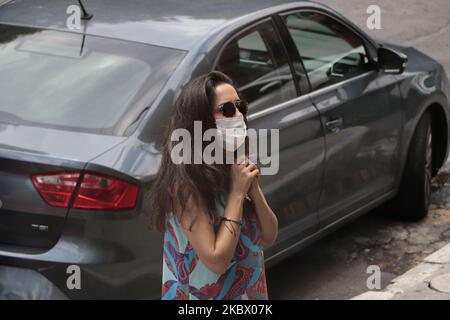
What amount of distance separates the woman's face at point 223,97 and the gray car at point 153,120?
140cm

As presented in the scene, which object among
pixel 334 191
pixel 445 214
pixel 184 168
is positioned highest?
pixel 184 168

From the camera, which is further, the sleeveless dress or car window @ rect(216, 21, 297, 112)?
car window @ rect(216, 21, 297, 112)

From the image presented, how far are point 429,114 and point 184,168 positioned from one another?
161 inches

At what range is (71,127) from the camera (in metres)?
4.71

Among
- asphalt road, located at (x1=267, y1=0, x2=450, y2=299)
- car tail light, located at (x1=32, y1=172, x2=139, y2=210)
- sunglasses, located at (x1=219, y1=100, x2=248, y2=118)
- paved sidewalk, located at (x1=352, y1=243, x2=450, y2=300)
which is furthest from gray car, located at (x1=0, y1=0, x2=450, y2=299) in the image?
sunglasses, located at (x1=219, y1=100, x2=248, y2=118)

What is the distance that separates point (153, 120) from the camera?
4715 mm

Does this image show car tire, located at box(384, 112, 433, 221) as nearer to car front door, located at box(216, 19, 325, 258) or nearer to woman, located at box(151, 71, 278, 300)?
car front door, located at box(216, 19, 325, 258)

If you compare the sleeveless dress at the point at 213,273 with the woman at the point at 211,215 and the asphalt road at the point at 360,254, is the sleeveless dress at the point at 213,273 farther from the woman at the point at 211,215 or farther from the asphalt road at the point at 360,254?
the asphalt road at the point at 360,254

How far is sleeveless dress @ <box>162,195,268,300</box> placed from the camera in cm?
310

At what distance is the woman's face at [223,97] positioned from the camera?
3088 mm

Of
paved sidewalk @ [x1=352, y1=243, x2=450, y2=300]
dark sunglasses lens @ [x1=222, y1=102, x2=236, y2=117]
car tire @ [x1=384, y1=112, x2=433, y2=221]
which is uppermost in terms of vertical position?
dark sunglasses lens @ [x1=222, y1=102, x2=236, y2=117]

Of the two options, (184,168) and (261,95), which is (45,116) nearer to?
(261,95)

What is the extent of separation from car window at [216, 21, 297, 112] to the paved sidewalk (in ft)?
3.79
